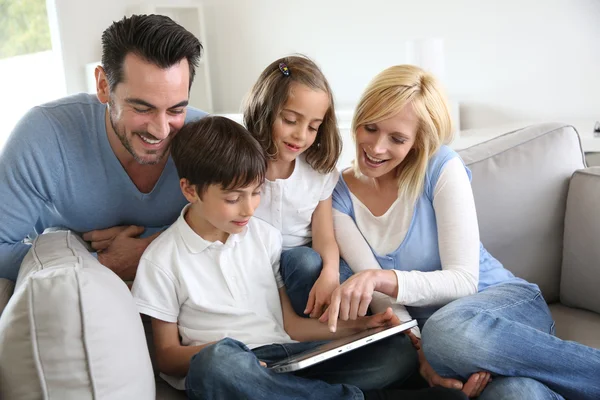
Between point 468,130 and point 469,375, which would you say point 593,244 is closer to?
point 469,375

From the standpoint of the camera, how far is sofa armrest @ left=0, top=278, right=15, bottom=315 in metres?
1.32

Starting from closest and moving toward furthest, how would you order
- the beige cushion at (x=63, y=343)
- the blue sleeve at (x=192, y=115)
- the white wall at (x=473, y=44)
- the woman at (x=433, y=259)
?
the beige cushion at (x=63, y=343)
the woman at (x=433, y=259)
the blue sleeve at (x=192, y=115)
the white wall at (x=473, y=44)

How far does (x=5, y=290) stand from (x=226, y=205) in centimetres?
48

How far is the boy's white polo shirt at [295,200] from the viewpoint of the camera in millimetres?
1589

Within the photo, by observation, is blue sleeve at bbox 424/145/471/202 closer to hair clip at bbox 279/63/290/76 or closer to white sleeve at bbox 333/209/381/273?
white sleeve at bbox 333/209/381/273

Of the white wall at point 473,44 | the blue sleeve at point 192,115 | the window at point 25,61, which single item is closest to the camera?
the blue sleeve at point 192,115

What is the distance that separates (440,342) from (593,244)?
1.95ft

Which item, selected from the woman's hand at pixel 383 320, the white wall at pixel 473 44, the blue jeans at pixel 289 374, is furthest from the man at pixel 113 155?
the white wall at pixel 473 44

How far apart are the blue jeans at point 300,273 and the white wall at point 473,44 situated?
1.81 metres

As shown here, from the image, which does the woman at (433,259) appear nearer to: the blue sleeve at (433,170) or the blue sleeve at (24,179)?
the blue sleeve at (433,170)

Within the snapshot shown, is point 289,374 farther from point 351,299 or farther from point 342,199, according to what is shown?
point 342,199

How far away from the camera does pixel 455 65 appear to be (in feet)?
10.2

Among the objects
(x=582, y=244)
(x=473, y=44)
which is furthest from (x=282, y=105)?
(x=473, y=44)

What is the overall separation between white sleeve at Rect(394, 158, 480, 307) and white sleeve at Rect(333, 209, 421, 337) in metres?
0.06
